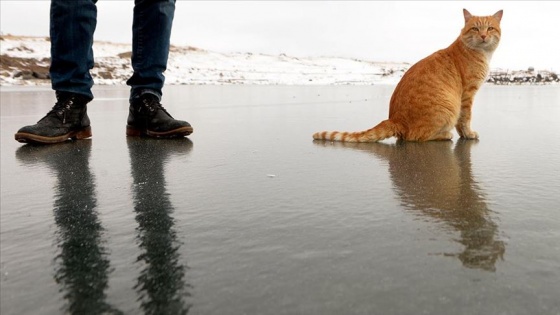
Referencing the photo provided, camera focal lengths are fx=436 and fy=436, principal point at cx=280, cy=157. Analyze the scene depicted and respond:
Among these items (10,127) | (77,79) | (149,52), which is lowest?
(10,127)

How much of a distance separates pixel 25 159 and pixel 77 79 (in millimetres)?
684

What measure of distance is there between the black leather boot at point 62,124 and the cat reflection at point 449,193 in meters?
1.47

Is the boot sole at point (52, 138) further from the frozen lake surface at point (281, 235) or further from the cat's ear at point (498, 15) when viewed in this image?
the cat's ear at point (498, 15)

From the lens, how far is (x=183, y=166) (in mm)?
1585

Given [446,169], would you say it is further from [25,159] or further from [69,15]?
[69,15]

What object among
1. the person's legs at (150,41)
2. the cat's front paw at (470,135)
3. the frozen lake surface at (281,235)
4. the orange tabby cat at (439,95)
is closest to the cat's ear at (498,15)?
the orange tabby cat at (439,95)

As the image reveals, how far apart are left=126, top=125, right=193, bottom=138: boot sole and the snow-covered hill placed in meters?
11.6

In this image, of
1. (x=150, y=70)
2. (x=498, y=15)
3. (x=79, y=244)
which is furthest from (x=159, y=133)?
(x=498, y=15)

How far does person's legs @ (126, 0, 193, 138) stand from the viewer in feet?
8.02

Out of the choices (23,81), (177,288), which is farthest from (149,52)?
(23,81)

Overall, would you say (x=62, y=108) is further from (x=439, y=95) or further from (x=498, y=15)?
(x=498, y=15)

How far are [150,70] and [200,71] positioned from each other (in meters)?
20.7

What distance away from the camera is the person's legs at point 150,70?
245 cm

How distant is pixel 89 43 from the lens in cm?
228
